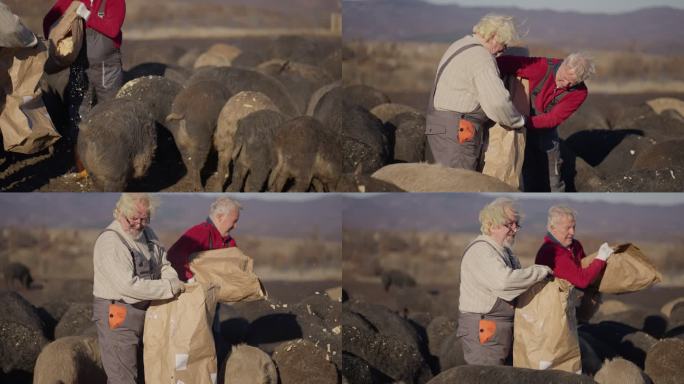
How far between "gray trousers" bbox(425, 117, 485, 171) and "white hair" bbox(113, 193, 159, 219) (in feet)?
7.44

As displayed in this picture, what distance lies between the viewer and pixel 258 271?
39.6 feet

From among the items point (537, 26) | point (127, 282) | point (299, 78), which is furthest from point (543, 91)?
point (537, 26)

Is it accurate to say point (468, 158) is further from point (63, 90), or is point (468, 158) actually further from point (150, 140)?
point (63, 90)

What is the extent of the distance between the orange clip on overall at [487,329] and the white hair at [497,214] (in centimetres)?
64

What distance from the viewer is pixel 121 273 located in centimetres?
812

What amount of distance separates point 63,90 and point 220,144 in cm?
143

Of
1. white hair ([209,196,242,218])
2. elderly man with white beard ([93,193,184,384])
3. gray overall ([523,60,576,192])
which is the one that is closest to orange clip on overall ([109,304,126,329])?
elderly man with white beard ([93,193,184,384])

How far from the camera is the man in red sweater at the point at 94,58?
9.95 meters

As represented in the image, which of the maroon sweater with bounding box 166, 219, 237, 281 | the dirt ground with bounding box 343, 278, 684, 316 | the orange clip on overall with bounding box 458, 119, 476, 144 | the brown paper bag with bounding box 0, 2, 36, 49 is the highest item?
the brown paper bag with bounding box 0, 2, 36, 49

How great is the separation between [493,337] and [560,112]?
1.88 metres

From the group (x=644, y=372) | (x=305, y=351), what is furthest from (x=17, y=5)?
(x=644, y=372)

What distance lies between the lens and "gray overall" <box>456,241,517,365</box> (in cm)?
855

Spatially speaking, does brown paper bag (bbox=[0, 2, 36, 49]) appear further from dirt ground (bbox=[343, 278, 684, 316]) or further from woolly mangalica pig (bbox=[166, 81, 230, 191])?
dirt ground (bbox=[343, 278, 684, 316])

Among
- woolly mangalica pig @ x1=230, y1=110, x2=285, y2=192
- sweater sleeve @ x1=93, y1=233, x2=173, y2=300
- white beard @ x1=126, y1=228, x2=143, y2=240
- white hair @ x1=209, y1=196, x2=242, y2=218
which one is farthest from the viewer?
woolly mangalica pig @ x1=230, y1=110, x2=285, y2=192
